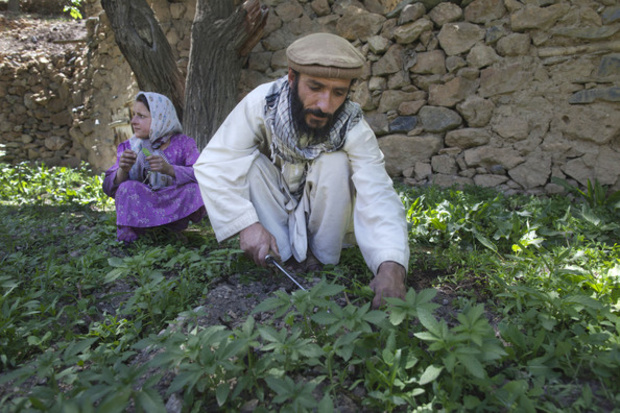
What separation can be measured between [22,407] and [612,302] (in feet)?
7.04

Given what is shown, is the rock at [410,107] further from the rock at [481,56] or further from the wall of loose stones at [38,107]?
the wall of loose stones at [38,107]

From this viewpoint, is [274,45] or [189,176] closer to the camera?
[189,176]

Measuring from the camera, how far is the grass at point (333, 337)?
3.95 feet

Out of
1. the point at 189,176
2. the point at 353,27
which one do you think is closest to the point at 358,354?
the point at 189,176

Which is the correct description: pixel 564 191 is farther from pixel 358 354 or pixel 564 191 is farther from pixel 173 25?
pixel 173 25

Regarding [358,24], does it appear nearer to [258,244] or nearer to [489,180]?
[489,180]

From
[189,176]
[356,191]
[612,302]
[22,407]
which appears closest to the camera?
[22,407]

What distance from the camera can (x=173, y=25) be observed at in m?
5.47

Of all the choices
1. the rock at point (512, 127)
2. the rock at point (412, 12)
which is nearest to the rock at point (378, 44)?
the rock at point (412, 12)

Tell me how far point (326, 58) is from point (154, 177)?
5.35 ft

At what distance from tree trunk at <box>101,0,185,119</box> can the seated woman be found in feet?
6.53

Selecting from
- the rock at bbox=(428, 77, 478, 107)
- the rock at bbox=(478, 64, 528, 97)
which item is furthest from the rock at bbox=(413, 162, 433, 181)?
the rock at bbox=(478, 64, 528, 97)

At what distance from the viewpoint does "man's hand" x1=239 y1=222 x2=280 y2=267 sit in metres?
2.00

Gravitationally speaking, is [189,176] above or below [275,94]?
below
